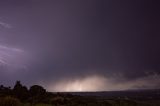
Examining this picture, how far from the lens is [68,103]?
74.1 meters

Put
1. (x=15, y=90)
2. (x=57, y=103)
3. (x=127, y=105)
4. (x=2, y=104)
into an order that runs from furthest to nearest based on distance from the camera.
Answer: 1. (x=127, y=105)
2. (x=15, y=90)
3. (x=57, y=103)
4. (x=2, y=104)

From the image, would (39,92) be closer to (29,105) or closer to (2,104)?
(29,105)

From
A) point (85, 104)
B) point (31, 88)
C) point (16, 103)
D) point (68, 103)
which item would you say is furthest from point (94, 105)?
point (16, 103)

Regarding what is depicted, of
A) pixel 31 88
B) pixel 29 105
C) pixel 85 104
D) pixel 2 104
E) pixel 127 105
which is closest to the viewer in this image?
pixel 2 104

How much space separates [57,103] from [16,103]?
21859 mm

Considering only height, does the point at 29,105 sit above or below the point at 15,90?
below

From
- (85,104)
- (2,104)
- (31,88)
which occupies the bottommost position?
(2,104)

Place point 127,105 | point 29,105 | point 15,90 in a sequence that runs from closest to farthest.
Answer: point 29,105 < point 15,90 < point 127,105

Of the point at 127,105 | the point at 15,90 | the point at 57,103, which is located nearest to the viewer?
the point at 57,103

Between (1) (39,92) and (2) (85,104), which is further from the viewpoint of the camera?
(1) (39,92)

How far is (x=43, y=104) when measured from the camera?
228ft

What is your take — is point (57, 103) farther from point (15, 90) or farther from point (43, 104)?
point (15, 90)

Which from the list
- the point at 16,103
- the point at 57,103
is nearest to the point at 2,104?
the point at 16,103

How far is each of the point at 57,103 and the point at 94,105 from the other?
1714 centimetres
